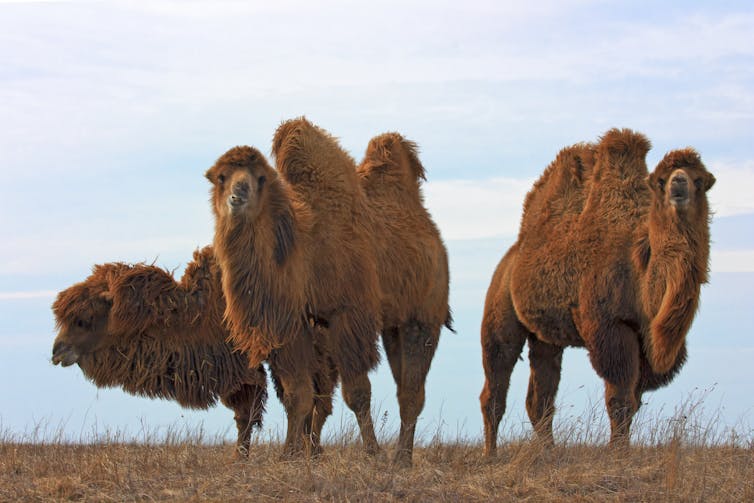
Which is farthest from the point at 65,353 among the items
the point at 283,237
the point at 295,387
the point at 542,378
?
the point at 542,378

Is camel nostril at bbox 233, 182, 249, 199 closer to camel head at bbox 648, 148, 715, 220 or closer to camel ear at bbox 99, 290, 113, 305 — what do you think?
camel ear at bbox 99, 290, 113, 305

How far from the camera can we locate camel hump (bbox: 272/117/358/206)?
10.7m

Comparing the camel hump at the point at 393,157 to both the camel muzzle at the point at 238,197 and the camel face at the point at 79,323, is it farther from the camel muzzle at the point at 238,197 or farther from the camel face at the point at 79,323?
the camel face at the point at 79,323

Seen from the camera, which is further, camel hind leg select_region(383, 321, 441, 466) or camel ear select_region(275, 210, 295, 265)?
camel hind leg select_region(383, 321, 441, 466)

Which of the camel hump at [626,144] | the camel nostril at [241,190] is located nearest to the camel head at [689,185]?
the camel hump at [626,144]

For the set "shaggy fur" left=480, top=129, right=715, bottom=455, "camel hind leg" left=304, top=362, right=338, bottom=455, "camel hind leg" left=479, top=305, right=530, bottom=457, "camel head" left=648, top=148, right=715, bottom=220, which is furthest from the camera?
"camel hind leg" left=479, top=305, right=530, bottom=457

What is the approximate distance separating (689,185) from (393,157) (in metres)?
3.27

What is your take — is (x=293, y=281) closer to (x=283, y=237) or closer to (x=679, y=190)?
(x=283, y=237)

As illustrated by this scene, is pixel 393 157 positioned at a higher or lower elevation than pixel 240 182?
higher

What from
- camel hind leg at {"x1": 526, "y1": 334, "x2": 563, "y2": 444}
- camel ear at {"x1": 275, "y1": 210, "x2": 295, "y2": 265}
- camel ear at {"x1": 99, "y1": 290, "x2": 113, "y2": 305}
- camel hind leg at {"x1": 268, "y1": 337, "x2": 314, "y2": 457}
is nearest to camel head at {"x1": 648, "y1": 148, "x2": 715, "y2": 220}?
camel hind leg at {"x1": 526, "y1": 334, "x2": 563, "y2": 444}

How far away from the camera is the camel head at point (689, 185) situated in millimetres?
10367

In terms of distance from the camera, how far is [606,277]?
11.0 m

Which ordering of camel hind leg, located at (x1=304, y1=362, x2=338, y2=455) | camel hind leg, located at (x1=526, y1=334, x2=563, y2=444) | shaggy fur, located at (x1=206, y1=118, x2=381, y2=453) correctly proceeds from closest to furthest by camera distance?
shaggy fur, located at (x1=206, y1=118, x2=381, y2=453), camel hind leg, located at (x1=304, y1=362, x2=338, y2=455), camel hind leg, located at (x1=526, y1=334, x2=563, y2=444)

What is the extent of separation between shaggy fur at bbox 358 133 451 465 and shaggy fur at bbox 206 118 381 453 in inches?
25.1
